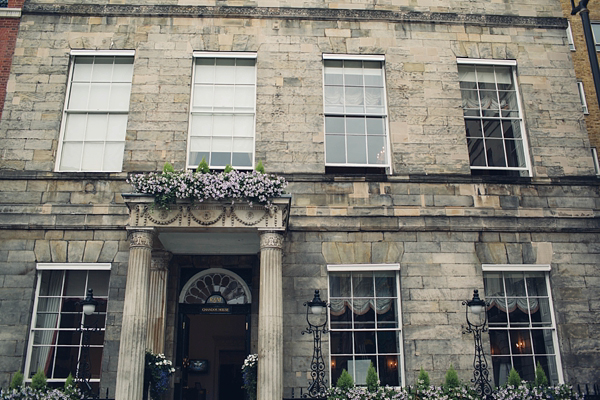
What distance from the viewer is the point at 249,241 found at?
981 cm

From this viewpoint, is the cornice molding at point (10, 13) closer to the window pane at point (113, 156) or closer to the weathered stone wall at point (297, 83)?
the weathered stone wall at point (297, 83)

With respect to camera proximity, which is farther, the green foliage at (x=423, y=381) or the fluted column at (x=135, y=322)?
the green foliage at (x=423, y=381)

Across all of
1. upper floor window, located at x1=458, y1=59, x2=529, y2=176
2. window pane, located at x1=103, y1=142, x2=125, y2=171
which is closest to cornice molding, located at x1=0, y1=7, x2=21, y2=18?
window pane, located at x1=103, y1=142, x2=125, y2=171

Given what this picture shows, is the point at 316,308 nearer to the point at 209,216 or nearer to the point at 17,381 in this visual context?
the point at 209,216

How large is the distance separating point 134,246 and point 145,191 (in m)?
0.96

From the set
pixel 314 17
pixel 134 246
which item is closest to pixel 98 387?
pixel 134 246

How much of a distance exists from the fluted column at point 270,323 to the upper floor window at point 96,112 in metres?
4.04

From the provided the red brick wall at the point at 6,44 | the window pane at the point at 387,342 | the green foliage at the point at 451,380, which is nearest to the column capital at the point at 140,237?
the window pane at the point at 387,342

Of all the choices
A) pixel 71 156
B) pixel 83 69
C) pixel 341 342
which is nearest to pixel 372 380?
pixel 341 342

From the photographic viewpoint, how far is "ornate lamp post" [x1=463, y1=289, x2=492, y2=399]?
9047 mm

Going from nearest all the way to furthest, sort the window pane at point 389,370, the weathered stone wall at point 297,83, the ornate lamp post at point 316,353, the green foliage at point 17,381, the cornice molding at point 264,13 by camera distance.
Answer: the green foliage at point 17,381 → the ornate lamp post at point 316,353 → the window pane at point 389,370 → the weathered stone wall at point 297,83 → the cornice molding at point 264,13

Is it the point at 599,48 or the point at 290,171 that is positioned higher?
the point at 599,48

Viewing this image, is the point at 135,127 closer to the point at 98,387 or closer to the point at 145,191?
the point at 145,191

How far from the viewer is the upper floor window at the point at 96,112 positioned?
35.3 feet
